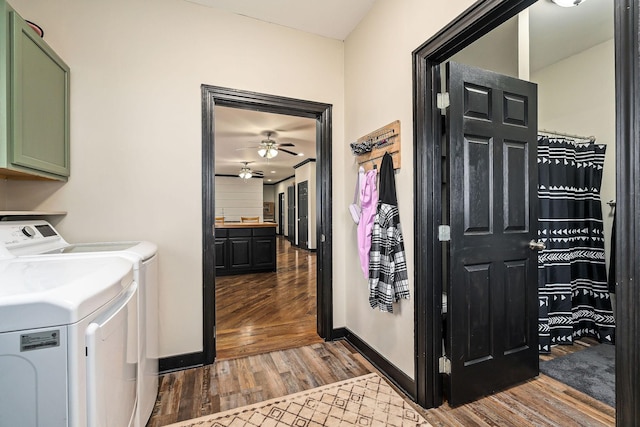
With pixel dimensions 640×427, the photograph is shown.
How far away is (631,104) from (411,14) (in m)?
1.41

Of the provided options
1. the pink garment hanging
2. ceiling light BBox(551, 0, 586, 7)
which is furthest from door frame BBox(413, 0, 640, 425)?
ceiling light BBox(551, 0, 586, 7)

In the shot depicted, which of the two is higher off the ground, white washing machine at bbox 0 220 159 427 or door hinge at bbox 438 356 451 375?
white washing machine at bbox 0 220 159 427

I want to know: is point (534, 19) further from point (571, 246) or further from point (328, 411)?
point (328, 411)

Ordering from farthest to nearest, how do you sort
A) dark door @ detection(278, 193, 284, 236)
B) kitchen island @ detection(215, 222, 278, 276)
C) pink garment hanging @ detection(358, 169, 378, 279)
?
dark door @ detection(278, 193, 284, 236) → kitchen island @ detection(215, 222, 278, 276) → pink garment hanging @ detection(358, 169, 378, 279)

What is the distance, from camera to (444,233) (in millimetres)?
1782

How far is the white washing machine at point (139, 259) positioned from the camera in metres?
1.42

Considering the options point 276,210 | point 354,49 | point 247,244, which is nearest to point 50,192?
point 354,49

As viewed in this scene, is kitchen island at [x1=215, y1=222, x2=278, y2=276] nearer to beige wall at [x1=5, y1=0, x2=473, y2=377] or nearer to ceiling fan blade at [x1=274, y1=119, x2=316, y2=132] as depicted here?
ceiling fan blade at [x1=274, y1=119, x2=316, y2=132]

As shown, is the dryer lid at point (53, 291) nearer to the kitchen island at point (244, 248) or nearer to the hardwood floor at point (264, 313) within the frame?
the hardwood floor at point (264, 313)

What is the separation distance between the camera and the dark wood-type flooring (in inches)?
65.2

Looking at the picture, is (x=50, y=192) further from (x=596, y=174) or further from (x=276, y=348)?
(x=596, y=174)

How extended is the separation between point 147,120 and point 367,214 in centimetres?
182

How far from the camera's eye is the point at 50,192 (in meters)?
1.95

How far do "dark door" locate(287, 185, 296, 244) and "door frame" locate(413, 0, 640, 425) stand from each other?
9.23 meters
